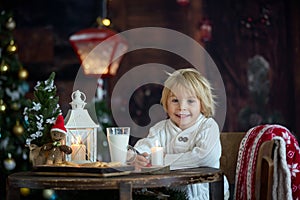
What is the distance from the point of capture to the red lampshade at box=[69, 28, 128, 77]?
15.1 ft

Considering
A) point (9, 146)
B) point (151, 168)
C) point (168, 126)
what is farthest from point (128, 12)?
point (151, 168)

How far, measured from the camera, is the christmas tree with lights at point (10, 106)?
3.69 meters

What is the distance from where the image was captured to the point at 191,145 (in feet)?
8.13

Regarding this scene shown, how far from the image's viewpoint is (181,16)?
5766 millimetres

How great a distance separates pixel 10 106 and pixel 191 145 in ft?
5.54

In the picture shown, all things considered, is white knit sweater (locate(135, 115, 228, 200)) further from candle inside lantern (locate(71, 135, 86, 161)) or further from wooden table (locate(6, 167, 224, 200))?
candle inside lantern (locate(71, 135, 86, 161))

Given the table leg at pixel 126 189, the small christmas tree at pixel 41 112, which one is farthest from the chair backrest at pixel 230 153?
the table leg at pixel 126 189

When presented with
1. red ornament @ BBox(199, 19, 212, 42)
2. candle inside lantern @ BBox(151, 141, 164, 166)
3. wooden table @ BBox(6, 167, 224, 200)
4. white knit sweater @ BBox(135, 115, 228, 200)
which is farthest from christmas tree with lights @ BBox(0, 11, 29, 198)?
red ornament @ BBox(199, 19, 212, 42)

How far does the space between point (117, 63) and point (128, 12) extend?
0.74 metres

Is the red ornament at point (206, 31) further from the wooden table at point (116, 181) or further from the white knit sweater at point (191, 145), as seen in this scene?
the wooden table at point (116, 181)

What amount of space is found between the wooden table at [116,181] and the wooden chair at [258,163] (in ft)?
0.51

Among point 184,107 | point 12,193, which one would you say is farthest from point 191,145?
point 12,193

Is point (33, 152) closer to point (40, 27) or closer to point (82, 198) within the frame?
point (82, 198)

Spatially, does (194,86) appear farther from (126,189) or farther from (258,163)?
(126,189)
